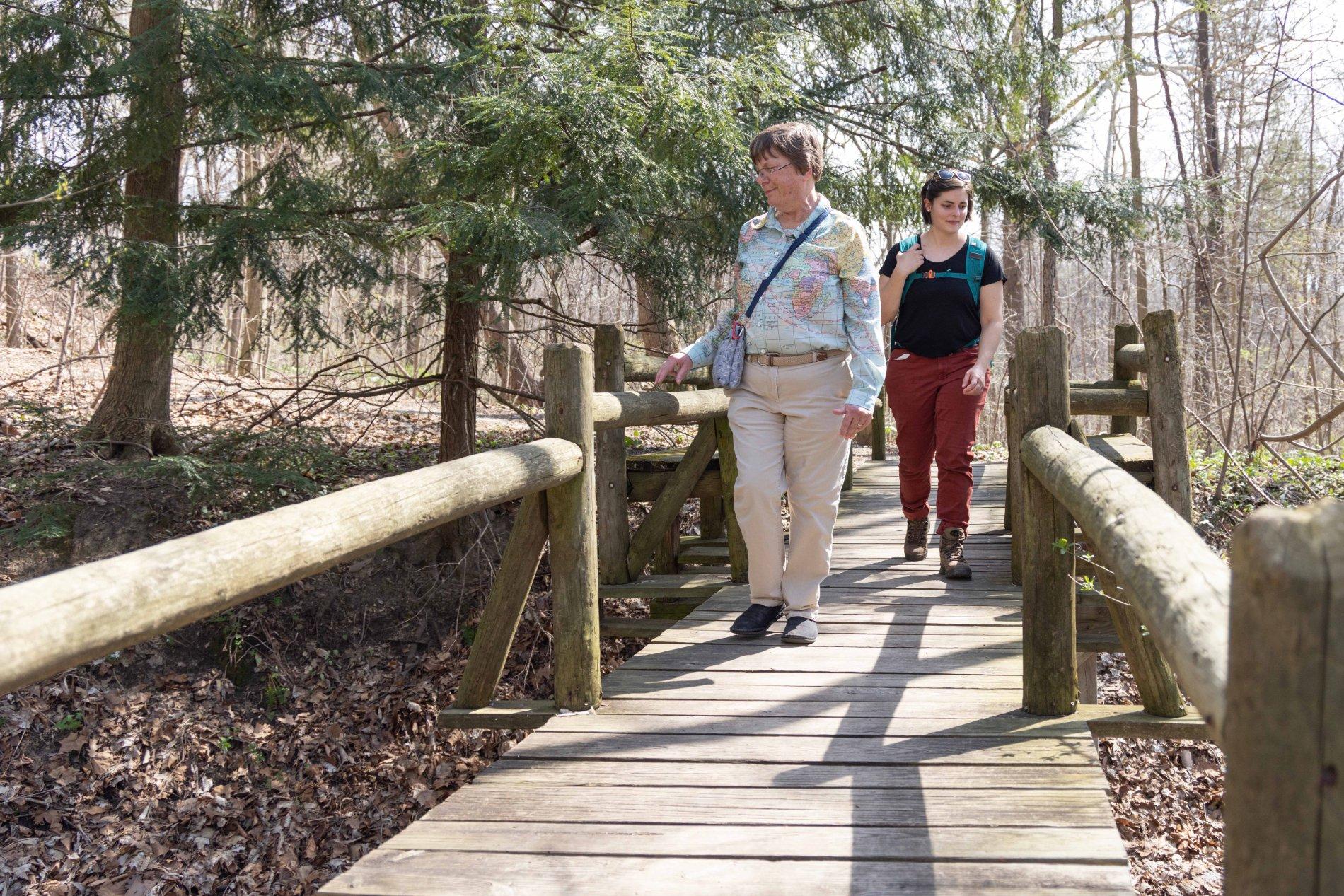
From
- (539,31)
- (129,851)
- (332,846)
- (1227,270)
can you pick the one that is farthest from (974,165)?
(129,851)

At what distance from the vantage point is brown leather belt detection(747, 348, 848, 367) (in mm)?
4309

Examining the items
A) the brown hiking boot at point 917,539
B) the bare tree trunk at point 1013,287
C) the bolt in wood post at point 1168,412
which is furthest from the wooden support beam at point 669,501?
the bare tree trunk at point 1013,287

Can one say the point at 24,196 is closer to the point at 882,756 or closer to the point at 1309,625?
the point at 882,756

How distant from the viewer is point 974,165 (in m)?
7.80

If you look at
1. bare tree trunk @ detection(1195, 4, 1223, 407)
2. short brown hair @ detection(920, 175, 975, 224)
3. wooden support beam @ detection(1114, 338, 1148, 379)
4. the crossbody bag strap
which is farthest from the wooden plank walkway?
bare tree trunk @ detection(1195, 4, 1223, 407)

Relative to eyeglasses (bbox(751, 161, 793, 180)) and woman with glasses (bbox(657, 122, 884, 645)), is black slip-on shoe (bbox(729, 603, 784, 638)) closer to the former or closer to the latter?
woman with glasses (bbox(657, 122, 884, 645))

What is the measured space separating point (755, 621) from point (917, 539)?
203 cm

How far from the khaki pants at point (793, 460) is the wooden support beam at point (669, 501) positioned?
58.5 inches

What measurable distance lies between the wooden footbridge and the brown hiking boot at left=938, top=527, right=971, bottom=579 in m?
0.59

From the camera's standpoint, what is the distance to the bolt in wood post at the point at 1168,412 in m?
5.74

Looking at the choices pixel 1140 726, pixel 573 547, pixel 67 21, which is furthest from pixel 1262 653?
pixel 67 21

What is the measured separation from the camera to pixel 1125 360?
7469 mm

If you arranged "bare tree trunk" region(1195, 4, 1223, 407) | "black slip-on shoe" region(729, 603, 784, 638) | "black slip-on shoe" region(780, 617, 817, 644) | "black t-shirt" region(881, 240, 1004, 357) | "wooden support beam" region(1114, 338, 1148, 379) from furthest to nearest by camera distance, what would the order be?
1. "bare tree trunk" region(1195, 4, 1223, 407)
2. "wooden support beam" region(1114, 338, 1148, 379)
3. "black t-shirt" region(881, 240, 1004, 357)
4. "black slip-on shoe" region(729, 603, 784, 638)
5. "black slip-on shoe" region(780, 617, 817, 644)

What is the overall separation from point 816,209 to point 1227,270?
886 cm
